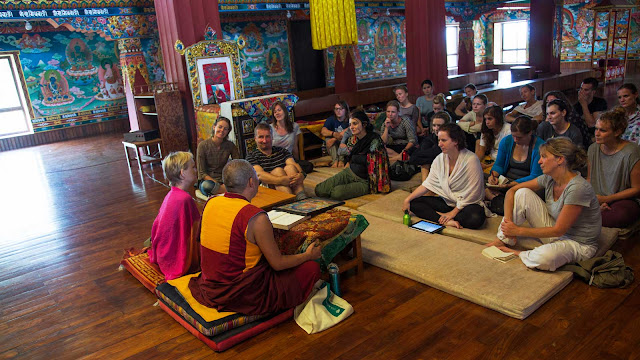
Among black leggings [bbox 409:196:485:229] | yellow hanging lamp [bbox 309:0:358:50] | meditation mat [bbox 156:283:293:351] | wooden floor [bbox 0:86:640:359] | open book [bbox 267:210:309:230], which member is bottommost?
wooden floor [bbox 0:86:640:359]

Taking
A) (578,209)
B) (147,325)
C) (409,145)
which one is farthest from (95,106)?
(578,209)

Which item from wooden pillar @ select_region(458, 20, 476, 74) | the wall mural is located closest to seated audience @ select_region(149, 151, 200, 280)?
the wall mural

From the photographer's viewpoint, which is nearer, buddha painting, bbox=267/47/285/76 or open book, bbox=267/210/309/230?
open book, bbox=267/210/309/230

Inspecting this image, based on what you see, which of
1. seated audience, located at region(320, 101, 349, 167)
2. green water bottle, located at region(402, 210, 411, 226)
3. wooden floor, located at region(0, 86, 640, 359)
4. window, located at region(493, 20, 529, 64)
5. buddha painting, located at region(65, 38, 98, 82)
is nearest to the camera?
wooden floor, located at region(0, 86, 640, 359)

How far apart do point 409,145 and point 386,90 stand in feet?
17.6

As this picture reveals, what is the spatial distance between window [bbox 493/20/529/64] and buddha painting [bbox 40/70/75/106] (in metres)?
18.1

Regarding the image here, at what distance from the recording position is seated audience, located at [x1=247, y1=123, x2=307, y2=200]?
5.11 meters

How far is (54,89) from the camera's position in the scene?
41.8 ft

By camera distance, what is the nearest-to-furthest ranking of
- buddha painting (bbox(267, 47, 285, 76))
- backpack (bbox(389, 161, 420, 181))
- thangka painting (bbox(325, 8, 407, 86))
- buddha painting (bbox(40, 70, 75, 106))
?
1. backpack (bbox(389, 161, 420, 181))
2. buddha painting (bbox(40, 70, 75, 106))
3. buddha painting (bbox(267, 47, 285, 76))
4. thangka painting (bbox(325, 8, 407, 86))

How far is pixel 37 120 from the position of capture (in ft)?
41.3

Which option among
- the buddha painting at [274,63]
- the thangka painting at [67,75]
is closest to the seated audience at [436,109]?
the buddha painting at [274,63]

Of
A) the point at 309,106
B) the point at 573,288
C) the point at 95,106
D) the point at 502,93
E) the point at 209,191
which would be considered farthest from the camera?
the point at 95,106

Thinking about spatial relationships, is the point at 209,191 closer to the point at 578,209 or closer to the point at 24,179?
the point at 578,209

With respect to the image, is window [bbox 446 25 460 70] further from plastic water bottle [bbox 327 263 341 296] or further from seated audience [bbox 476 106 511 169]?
plastic water bottle [bbox 327 263 341 296]
